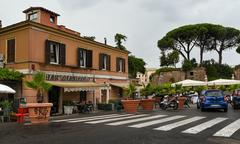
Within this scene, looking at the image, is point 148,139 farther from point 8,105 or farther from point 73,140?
point 8,105

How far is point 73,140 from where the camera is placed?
27.1 ft

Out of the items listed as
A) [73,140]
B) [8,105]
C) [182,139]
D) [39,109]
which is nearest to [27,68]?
[8,105]

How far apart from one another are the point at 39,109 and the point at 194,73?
1705 inches

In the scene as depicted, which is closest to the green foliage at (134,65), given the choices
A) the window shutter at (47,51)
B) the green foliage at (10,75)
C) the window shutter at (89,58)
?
the window shutter at (89,58)

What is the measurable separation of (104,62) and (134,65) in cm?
3227

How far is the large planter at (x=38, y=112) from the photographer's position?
14117mm

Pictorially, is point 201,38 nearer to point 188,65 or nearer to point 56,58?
point 188,65

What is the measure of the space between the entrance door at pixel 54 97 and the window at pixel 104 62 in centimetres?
579

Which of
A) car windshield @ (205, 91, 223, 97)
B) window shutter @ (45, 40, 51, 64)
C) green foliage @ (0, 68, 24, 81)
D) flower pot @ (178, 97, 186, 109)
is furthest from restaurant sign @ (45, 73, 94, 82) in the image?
car windshield @ (205, 91, 223, 97)

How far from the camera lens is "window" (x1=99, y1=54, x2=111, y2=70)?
26.4m

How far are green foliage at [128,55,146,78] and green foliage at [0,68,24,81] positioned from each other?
38167 millimetres

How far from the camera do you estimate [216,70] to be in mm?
56312

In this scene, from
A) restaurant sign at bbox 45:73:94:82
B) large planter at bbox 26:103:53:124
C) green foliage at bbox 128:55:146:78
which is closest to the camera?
large planter at bbox 26:103:53:124

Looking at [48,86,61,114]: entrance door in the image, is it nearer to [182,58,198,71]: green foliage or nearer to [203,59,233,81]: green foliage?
[182,58,198,71]: green foliage
